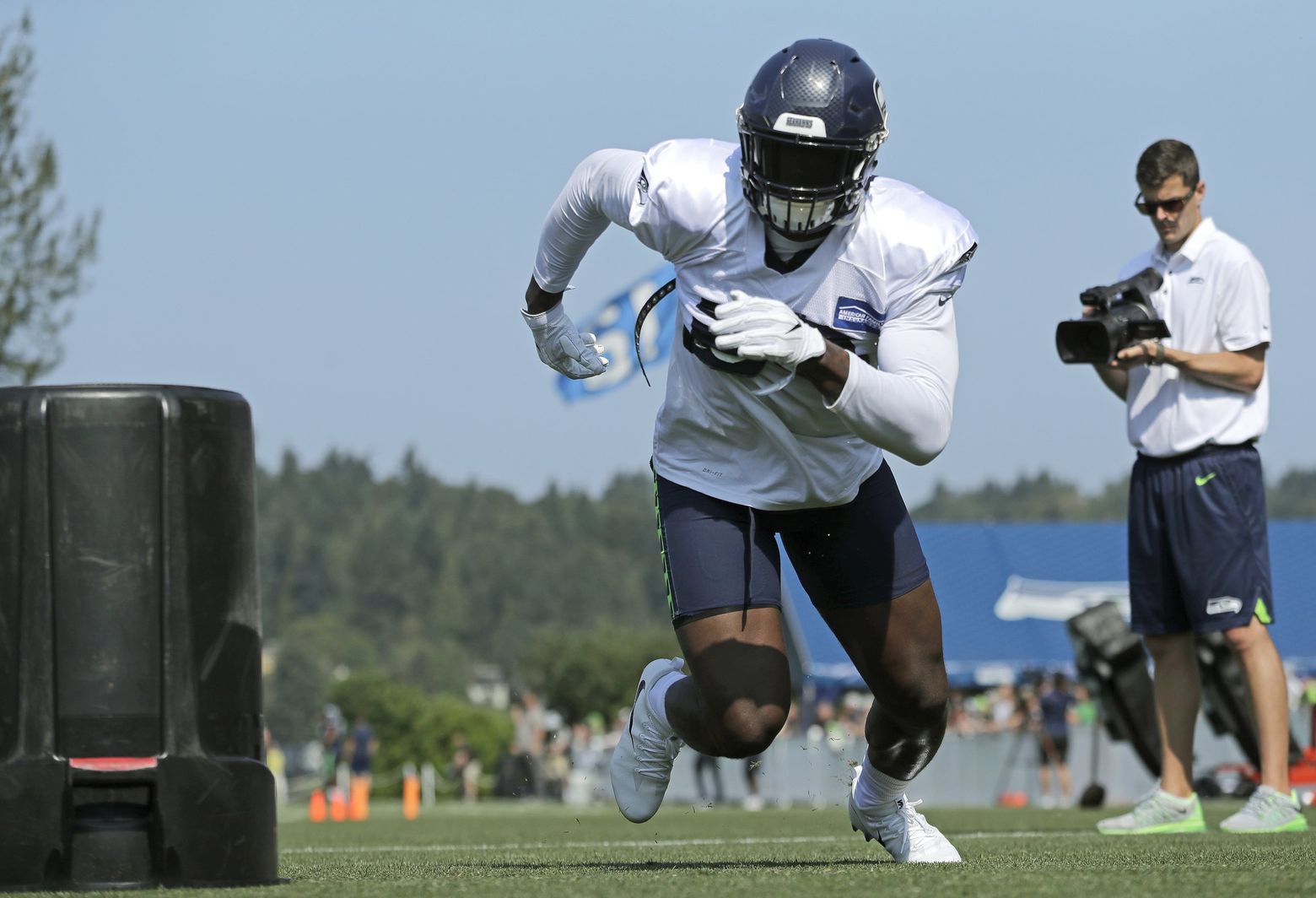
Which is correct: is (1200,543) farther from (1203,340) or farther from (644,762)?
(644,762)

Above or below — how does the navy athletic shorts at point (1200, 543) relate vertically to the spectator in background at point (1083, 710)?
above

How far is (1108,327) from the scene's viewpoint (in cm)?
719

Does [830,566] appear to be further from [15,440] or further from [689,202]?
[15,440]

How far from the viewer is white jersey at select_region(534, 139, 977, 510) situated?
459 cm

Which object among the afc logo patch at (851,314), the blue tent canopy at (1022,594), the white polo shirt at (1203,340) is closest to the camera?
the afc logo patch at (851,314)

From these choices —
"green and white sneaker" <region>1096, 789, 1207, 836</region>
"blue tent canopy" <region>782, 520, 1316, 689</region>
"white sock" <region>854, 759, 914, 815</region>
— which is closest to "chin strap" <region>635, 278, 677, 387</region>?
"white sock" <region>854, 759, 914, 815</region>

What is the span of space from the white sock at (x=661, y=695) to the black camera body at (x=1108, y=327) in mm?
2620

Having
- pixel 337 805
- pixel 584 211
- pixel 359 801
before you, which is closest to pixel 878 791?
pixel 584 211

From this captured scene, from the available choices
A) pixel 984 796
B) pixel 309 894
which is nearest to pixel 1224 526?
pixel 309 894

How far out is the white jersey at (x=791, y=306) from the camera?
459cm

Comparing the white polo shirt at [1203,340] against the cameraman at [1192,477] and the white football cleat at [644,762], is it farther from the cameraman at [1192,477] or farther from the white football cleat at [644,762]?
the white football cleat at [644,762]

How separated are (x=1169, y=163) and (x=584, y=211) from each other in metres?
3.25

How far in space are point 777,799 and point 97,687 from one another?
771 inches

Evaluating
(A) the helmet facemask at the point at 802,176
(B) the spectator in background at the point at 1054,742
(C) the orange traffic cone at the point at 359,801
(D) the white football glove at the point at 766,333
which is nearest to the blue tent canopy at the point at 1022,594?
(C) the orange traffic cone at the point at 359,801
